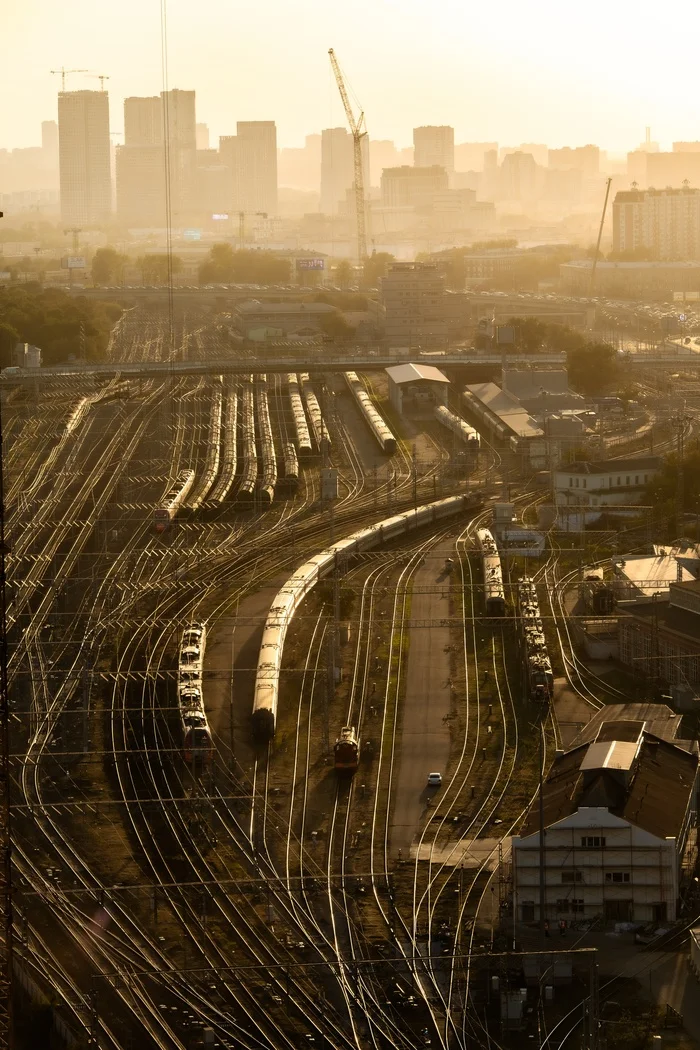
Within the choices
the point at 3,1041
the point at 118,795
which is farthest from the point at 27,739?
the point at 3,1041

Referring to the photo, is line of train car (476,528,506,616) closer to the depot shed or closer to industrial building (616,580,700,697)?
industrial building (616,580,700,697)

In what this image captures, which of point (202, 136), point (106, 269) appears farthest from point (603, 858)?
point (202, 136)

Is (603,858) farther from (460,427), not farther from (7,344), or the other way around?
(7,344)


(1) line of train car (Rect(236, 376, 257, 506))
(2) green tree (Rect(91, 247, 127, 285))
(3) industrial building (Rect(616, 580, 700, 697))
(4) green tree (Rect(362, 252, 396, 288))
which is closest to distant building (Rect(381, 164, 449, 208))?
(4) green tree (Rect(362, 252, 396, 288))

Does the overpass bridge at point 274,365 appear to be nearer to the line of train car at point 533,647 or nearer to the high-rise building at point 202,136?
the line of train car at point 533,647

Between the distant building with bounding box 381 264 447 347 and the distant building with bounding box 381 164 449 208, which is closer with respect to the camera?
the distant building with bounding box 381 264 447 347

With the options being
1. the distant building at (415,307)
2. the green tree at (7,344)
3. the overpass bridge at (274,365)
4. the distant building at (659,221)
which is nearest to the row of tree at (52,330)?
the green tree at (7,344)

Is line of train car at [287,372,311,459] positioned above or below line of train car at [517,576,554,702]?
above
